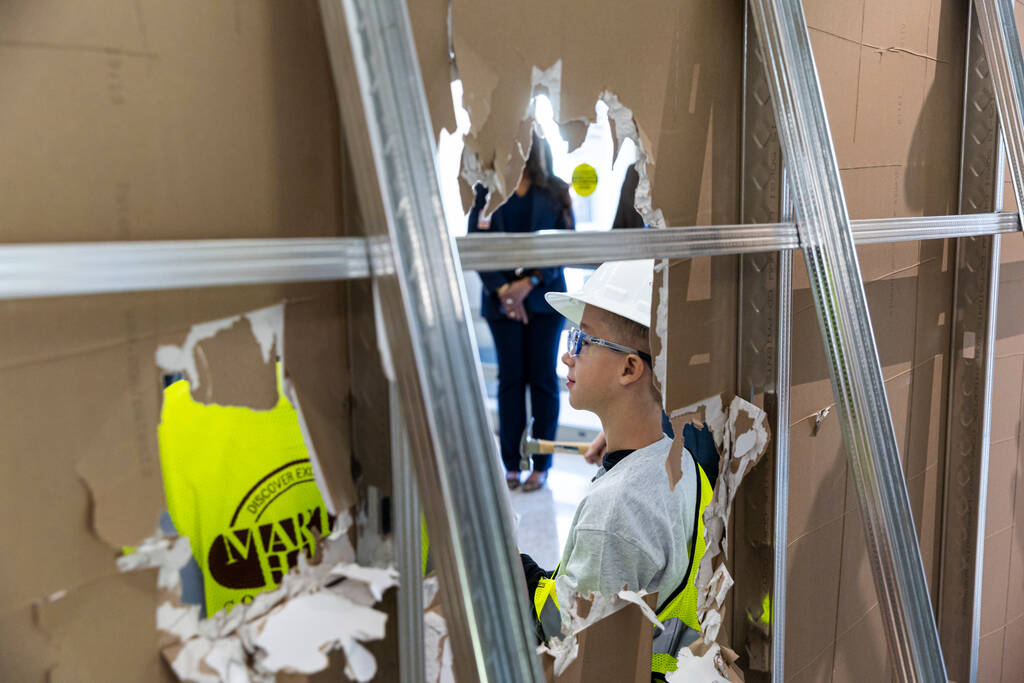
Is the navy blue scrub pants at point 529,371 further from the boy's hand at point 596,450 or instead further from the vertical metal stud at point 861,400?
the vertical metal stud at point 861,400

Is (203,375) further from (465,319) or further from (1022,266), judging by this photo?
(1022,266)

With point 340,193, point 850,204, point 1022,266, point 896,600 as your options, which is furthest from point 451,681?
point 1022,266

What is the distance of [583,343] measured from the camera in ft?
4.09

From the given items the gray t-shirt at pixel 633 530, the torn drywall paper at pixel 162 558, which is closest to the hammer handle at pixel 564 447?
the gray t-shirt at pixel 633 530

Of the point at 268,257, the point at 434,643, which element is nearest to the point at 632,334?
the point at 434,643

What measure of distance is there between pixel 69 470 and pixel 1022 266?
228cm

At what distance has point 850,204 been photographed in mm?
1576

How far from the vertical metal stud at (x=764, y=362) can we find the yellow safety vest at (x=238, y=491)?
84cm

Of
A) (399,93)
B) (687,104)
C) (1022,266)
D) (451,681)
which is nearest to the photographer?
(399,93)

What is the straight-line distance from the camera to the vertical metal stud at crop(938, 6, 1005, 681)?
74.5 inches

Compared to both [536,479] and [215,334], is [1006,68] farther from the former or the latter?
[536,479]

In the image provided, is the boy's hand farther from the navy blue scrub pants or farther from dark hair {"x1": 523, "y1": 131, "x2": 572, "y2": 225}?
the navy blue scrub pants

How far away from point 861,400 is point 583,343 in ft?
1.62

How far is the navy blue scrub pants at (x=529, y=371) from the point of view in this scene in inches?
95.3
